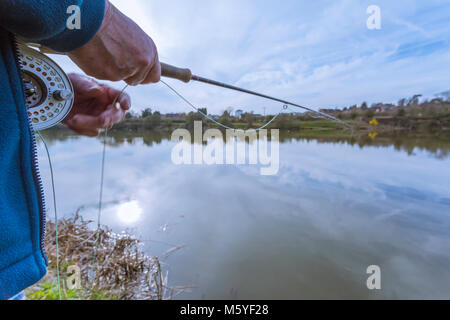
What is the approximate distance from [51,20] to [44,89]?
41cm

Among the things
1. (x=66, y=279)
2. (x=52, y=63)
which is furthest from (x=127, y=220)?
(x=52, y=63)

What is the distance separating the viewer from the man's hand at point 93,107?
114 cm

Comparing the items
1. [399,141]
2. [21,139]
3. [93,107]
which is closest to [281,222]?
[93,107]

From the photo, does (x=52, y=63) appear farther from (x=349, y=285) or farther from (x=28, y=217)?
(x=349, y=285)

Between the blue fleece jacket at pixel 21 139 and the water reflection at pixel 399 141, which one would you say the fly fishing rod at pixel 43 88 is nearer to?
the blue fleece jacket at pixel 21 139

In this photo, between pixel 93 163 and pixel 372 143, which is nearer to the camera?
pixel 93 163

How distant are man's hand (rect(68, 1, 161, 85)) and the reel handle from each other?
46 centimetres

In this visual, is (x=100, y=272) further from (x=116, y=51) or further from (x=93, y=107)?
(x=116, y=51)

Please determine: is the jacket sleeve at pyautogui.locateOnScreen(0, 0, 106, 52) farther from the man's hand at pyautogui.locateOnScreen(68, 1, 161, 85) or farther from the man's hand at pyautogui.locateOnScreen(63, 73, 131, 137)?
the man's hand at pyautogui.locateOnScreen(63, 73, 131, 137)

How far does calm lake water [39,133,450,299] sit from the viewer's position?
3.14 m

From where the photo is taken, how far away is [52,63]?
0.73 m

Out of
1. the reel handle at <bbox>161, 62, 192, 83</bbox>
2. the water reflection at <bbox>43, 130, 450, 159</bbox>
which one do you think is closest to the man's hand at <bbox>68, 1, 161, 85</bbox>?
the reel handle at <bbox>161, 62, 192, 83</bbox>

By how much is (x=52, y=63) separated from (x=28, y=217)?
0.53m
